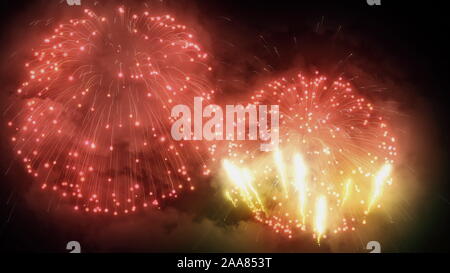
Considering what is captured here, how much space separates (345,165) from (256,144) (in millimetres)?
2435

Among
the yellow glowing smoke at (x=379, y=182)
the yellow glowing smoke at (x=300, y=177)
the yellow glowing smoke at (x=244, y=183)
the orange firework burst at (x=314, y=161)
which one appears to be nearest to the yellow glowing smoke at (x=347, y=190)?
the orange firework burst at (x=314, y=161)

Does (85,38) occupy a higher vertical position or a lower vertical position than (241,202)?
higher

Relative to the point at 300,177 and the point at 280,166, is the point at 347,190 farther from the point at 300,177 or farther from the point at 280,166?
the point at 280,166

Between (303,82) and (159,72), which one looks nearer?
(159,72)

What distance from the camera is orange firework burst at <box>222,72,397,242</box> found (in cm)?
1011

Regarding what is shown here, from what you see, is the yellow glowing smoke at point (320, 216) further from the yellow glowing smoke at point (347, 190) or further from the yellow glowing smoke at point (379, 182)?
the yellow glowing smoke at point (379, 182)

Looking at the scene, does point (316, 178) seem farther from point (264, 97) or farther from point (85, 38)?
point (85, 38)

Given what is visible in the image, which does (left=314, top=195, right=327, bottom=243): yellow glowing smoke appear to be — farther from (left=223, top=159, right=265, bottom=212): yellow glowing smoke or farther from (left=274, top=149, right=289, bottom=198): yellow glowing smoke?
(left=223, top=159, right=265, bottom=212): yellow glowing smoke

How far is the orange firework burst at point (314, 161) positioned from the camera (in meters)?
10.1

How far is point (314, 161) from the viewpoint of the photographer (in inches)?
405
